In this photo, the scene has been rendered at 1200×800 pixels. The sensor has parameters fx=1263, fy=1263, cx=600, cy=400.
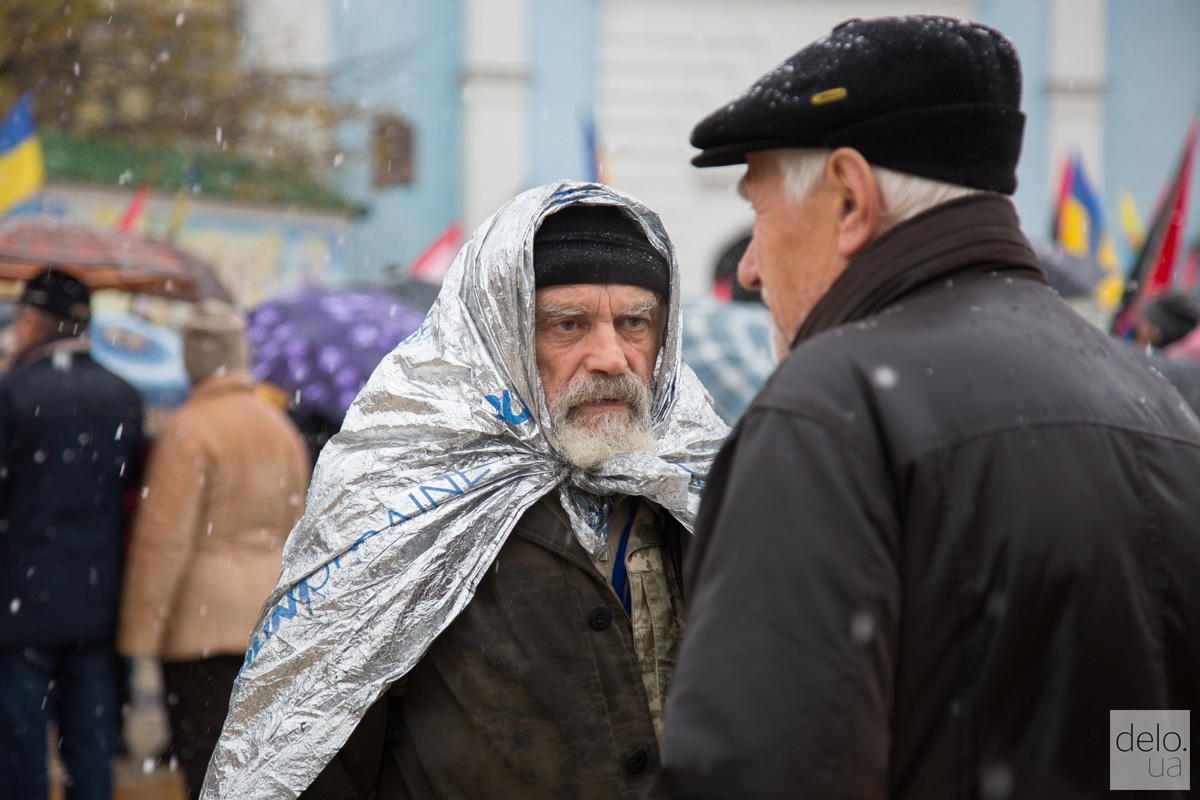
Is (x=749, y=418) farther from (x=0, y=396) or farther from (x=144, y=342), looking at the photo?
(x=144, y=342)

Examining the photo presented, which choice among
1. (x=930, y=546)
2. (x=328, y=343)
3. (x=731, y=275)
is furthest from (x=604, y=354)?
(x=731, y=275)

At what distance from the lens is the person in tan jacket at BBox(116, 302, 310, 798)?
15.2ft

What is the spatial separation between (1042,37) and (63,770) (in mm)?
18967

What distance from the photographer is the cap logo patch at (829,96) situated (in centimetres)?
125

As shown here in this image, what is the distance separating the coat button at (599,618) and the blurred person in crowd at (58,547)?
3.23 meters

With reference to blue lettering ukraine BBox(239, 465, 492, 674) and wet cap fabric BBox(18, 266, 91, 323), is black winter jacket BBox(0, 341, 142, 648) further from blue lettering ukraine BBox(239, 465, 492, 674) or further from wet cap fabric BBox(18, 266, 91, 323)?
blue lettering ukraine BBox(239, 465, 492, 674)

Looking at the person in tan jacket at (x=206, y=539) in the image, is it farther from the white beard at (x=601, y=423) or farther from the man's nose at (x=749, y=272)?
the man's nose at (x=749, y=272)

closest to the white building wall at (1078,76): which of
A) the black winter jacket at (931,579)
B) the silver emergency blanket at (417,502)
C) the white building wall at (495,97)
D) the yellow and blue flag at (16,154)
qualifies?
the white building wall at (495,97)

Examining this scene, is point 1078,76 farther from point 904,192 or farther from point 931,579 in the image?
point 931,579

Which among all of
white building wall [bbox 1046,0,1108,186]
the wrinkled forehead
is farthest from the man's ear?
white building wall [bbox 1046,0,1108,186]

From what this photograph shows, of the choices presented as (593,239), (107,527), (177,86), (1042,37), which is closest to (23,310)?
(107,527)

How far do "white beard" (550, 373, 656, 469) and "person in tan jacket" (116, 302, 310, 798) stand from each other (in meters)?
2.79

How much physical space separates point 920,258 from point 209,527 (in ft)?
13.0

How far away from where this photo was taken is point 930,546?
1.11 metres
